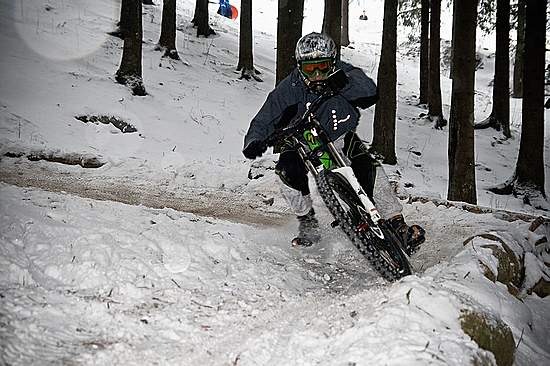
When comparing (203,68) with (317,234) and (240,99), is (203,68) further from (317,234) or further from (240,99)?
(317,234)

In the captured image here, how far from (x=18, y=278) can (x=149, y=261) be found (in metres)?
0.94

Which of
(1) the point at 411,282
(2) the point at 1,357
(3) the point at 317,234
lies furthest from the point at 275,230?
(2) the point at 1,357

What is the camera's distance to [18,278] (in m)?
3.22

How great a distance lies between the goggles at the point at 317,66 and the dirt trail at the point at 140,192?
207cm

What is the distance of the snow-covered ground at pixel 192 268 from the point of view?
2.63 metres

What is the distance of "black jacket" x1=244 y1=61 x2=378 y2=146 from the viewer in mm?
4711

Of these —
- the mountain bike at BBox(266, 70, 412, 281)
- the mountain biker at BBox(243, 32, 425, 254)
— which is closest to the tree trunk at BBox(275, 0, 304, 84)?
the mountain biker at BBox(243, 32, 425, 254)

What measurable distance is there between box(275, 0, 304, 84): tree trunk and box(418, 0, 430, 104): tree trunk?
35.7 ft

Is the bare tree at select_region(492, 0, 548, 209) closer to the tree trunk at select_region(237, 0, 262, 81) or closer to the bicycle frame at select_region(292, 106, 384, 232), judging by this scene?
the bicycle frame at select_region(292, 106, 384, 232)

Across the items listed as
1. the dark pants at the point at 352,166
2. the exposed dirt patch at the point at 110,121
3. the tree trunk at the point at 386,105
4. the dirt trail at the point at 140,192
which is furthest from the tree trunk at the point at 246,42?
the dark pants at the point at 352,166

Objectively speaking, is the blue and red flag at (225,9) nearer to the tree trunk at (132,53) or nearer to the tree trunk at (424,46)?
the tree trunk at (424,46)

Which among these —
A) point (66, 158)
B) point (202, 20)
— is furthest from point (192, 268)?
point (202, 20)

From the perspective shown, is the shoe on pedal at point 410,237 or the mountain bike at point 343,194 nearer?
the mountain bike at point 343,194

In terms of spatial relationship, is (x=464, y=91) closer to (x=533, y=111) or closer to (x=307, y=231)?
(x=307, y=231)
